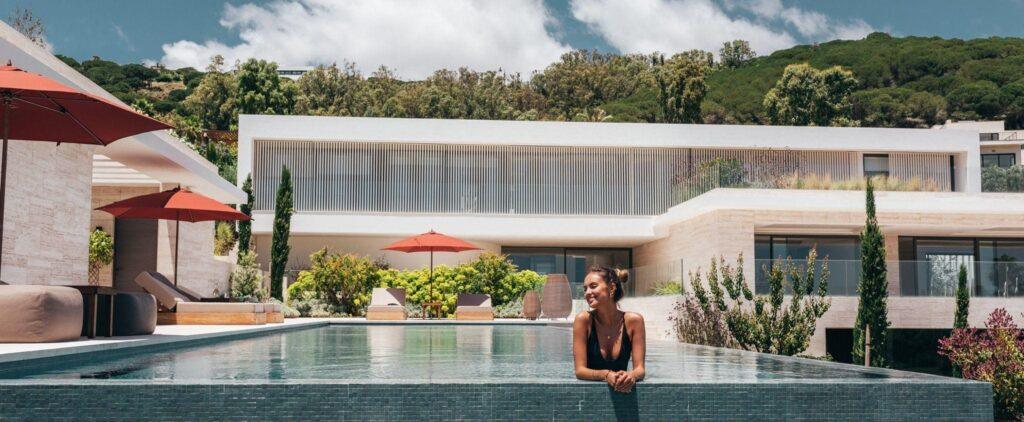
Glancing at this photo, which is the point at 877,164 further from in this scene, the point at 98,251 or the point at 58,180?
the point at 58,180

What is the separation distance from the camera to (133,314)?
9.88 m

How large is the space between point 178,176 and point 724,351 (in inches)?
525

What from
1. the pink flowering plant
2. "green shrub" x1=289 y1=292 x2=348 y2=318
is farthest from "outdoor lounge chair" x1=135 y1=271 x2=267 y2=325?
the pink flowering plant

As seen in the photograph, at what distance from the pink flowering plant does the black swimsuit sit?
21.7 feet

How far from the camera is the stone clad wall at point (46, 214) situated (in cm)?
1219

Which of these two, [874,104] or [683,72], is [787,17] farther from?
[683,72]

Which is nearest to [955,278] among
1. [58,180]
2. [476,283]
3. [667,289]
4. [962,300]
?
[962,300]

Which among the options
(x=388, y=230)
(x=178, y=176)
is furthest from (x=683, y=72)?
(x=178, y=176)

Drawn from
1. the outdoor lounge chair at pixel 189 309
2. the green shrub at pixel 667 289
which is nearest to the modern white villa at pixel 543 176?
the green shrub at pixel 667 289

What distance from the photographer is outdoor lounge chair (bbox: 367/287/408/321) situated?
2008 centimetres

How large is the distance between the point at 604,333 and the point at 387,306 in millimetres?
15678

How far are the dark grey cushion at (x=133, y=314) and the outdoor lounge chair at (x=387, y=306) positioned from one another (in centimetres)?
984

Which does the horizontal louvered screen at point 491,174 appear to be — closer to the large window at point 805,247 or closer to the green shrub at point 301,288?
the large window at point 805,247

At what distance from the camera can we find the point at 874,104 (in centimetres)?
5525
